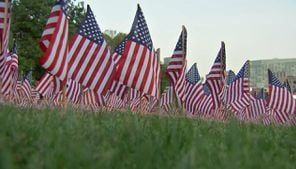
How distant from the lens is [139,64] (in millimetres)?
14492

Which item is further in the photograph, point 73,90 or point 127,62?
point 73,90

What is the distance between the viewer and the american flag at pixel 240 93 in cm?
2295

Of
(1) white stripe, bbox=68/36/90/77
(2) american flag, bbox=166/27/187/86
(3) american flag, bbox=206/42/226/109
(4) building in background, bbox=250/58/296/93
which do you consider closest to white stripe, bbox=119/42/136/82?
(1) white stripe, bbox=68/36/90/77

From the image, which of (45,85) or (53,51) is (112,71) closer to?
(53,51)

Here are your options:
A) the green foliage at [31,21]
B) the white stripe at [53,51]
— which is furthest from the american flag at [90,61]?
the green foliage at [31,21]

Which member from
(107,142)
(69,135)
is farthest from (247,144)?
(69,135)

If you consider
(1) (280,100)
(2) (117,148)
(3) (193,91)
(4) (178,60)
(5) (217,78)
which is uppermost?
(4) (178,60)

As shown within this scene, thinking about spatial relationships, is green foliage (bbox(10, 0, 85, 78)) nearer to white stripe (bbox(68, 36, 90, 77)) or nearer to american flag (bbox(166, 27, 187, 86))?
american flag (bbox(166, 27, 187, 86))

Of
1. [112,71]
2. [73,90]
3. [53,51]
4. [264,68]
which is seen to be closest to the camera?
[53,51]

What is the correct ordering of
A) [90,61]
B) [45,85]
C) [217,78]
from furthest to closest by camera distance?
1. [45,85]
2. [217,78]
3. [90,61]

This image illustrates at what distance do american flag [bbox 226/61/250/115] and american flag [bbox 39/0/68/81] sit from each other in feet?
39.2

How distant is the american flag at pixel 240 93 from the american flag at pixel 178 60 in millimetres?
5775

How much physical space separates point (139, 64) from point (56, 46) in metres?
3.13

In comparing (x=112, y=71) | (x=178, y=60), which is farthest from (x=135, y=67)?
(x=178, y=60)
